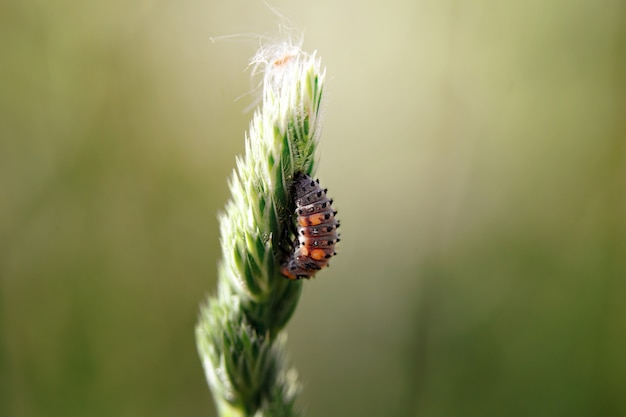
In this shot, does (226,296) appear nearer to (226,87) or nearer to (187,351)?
(187,351)

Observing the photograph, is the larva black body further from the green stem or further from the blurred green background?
the blurred green background

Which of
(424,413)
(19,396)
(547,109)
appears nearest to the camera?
(19,396)

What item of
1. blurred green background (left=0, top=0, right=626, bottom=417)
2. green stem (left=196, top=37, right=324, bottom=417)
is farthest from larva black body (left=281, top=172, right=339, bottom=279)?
blurred green background (left=0, top=0, right=626, bottom=417)

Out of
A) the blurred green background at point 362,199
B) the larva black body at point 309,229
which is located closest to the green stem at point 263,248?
the larva black body at point 309,229

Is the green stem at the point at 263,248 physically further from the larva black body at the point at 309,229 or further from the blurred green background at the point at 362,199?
the blurred green background at the point at 362,199

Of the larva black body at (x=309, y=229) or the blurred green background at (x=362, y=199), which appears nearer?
the larva black body at (x=309, y=229)

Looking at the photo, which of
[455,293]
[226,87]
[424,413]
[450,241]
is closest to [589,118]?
[450,241]
